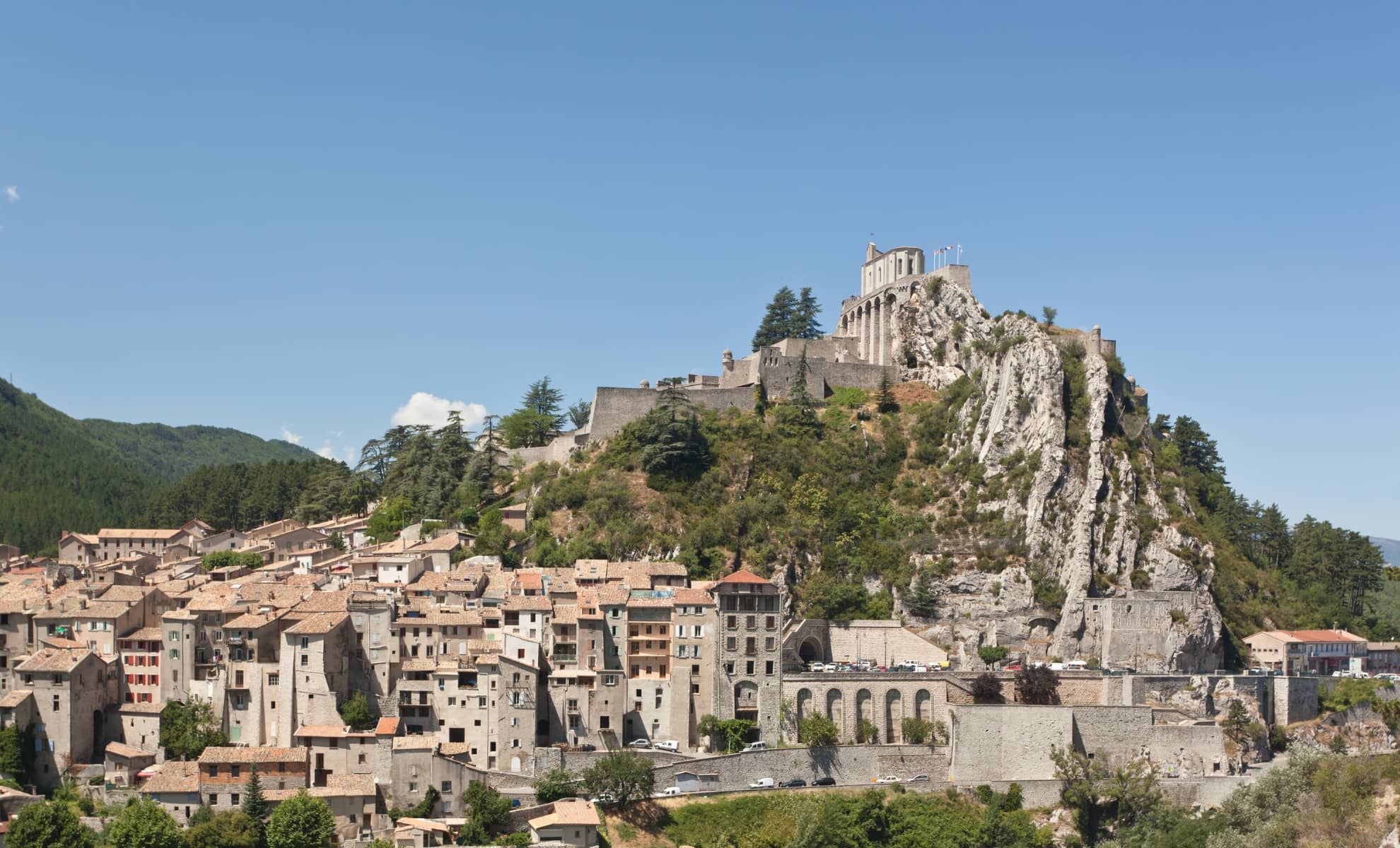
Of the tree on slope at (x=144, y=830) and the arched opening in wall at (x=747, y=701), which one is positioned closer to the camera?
the tree on slope at (x=144, y=830)

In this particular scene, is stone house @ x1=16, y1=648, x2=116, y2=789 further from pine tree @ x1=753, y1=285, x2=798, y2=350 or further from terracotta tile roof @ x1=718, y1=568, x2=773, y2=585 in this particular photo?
pine tree @ x1=753, y1=285, x2=798, y2=350

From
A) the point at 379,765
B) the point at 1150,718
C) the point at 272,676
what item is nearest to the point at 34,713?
the point at 272,676

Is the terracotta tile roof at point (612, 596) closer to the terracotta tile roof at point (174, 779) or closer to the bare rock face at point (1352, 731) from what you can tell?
the terracotta tile roof at point (174, 779)

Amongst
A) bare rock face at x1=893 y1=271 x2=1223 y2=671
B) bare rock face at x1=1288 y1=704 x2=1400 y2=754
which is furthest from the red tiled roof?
bare rock face at x1=1288 y1=704 x2=1400 y2=754

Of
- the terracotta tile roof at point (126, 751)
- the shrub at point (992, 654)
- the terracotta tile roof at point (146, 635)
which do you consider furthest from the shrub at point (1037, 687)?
the terracotta tile roof at point (146, 635)

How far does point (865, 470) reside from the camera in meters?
93.0

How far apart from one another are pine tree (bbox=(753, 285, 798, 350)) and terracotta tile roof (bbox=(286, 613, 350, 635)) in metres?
58.0

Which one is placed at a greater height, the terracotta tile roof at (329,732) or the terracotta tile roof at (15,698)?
the terracotta tile roof at (15,698)

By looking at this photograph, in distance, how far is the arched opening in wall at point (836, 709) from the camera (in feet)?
221

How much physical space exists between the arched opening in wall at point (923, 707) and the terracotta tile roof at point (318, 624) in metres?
28.3

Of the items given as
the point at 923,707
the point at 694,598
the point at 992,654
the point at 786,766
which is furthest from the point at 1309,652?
the point at 694,598

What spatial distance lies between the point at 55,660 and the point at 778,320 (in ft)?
225

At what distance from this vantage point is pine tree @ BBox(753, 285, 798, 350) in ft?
379

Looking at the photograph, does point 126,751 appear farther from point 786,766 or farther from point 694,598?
point 786,766
